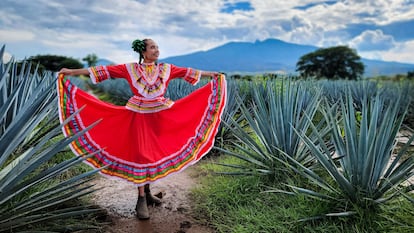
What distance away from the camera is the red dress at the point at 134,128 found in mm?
3025

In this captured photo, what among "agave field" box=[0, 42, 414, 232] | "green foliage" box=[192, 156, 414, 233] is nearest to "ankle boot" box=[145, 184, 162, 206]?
"green foliage" box=[192, 156, 414, 233]

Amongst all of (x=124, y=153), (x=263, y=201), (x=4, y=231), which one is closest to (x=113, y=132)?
(x=124, y=153)

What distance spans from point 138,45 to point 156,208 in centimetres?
139

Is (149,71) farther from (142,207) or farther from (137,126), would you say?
(142,207)

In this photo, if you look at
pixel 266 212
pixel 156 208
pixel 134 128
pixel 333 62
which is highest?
pixel 333 62

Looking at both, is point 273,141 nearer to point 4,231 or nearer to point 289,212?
point 289,212

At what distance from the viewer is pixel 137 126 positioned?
305 centimetres

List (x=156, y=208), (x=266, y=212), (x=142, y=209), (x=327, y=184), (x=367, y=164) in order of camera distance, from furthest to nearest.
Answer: (x=156, y=208), (x=142, y=209), (x=266, y=212), (x=327, y=184), (x=367, y=164)

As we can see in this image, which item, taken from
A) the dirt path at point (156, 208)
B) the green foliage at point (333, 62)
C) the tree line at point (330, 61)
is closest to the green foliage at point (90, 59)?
the tree line at point (330, 61)

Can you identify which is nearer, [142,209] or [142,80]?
[142,209]

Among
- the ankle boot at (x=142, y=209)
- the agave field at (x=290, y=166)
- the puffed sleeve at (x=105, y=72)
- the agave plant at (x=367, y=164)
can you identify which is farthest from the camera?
the puffed sleeve at (x=105, y=72)

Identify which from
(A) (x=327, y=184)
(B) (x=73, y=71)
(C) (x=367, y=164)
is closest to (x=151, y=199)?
(B) (x=73, y=71)

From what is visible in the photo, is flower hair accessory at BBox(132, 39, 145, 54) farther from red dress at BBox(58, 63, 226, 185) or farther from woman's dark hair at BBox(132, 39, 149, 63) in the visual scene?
red dress at BBox(58, 63, 226, 185)

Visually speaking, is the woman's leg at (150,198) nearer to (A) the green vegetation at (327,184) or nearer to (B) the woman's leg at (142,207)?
(B) the woman's leg at (142,207)
